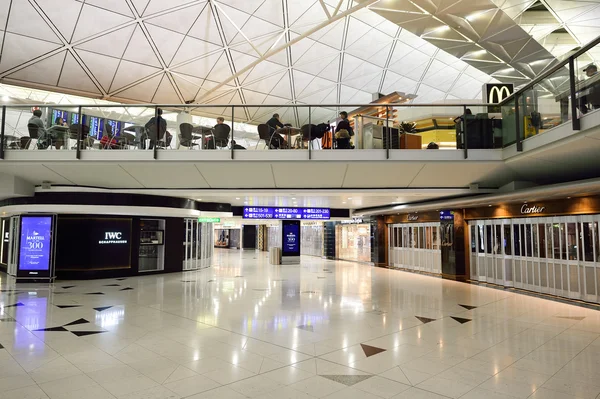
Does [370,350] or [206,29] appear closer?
[370,350]

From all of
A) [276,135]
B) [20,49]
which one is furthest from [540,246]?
[20,49]

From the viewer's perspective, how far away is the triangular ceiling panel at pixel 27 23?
15.4 meters

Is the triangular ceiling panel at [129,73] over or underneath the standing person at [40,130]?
over

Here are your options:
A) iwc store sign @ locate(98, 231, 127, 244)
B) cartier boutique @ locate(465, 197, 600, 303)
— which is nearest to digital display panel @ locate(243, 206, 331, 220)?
iwc store sign @ locate(98, 231, 127, 244)

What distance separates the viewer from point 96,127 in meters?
11.0

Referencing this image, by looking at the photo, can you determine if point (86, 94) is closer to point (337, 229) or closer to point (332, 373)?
point (337, 229)

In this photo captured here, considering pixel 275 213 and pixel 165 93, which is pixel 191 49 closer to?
pixel 165 93

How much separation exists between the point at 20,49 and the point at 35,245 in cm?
997

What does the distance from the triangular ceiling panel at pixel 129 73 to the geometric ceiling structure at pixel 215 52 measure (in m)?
0.05

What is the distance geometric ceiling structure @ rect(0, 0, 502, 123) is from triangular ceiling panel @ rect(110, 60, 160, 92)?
5 cm

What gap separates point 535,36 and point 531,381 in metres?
18.5

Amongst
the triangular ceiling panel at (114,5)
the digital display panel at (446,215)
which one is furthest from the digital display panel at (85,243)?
the digital display panel at (446,215)

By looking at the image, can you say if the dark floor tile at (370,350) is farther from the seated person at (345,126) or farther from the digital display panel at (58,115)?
the digital display panel at (58,115)

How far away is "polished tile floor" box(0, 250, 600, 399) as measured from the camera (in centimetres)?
466
